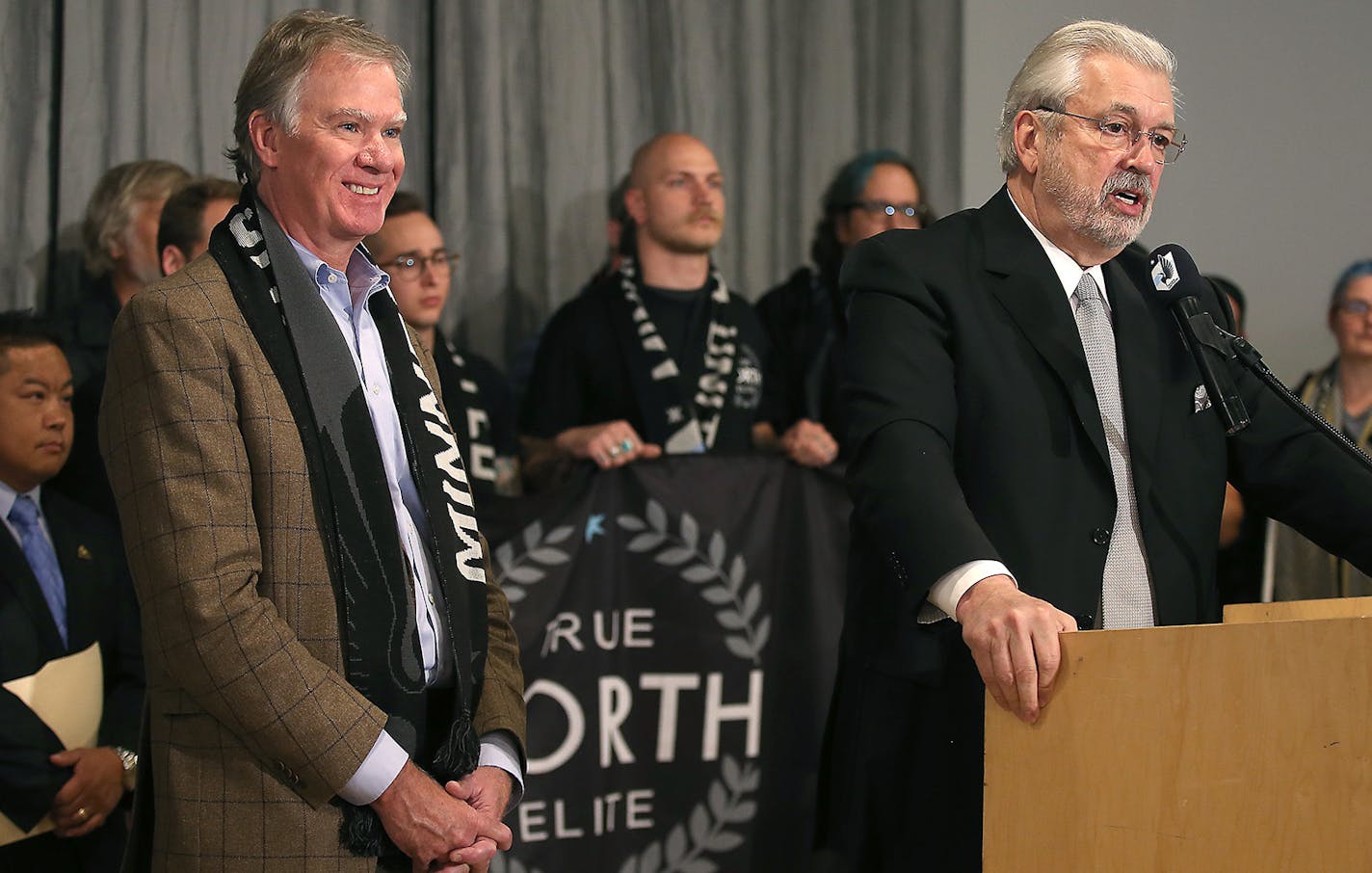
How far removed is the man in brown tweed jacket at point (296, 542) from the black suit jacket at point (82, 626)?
1174 mm

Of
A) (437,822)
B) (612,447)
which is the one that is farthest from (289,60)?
(612,447)

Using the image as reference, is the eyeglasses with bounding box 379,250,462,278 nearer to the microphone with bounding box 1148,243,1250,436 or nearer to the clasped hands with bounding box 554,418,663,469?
the clasped hands with bounding box 554,418,663,469

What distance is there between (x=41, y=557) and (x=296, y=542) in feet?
5.06

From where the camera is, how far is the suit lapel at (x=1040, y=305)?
6.94 ft

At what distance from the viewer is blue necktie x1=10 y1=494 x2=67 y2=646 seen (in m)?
3.17

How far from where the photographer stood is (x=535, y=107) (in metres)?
5.03

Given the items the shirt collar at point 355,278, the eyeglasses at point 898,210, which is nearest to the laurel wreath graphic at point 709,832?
the eyeglasses at point 898,210

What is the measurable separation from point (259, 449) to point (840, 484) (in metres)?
2.25

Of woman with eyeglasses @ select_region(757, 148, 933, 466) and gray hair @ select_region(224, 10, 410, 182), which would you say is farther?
woman with eyeglasses @ select_region(757, 148, 933, 466)

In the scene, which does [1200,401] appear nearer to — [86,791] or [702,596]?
[702,596]

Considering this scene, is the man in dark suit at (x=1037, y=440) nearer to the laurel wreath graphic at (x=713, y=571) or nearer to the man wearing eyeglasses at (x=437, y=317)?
the laurel wreath graphic at (x=713, y=571)

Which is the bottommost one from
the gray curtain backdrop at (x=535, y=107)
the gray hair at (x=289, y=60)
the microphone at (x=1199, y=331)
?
the microphone at (x=1199, y=331)

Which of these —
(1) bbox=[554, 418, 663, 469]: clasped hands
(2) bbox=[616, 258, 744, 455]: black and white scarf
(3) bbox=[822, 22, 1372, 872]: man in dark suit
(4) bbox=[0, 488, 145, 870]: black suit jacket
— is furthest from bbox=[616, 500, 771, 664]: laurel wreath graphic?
(3) bbox=[822, 22, 1372, 872]: man in dark suit

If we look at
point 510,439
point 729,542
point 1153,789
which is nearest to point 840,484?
point 729,542
